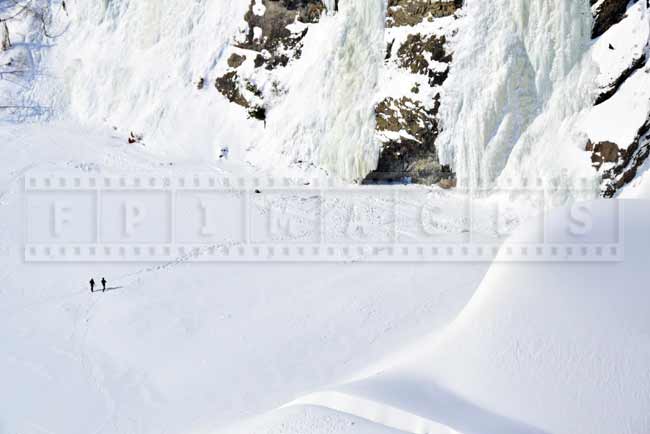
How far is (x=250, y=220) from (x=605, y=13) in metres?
9.05

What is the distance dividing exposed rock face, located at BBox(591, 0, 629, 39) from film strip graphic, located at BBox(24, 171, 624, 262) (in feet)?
12.3

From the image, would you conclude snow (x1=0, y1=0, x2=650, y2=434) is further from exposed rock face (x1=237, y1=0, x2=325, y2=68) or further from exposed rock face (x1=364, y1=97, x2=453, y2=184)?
exposed rock face (x1=237, y1=0, x2=325, y2=68)

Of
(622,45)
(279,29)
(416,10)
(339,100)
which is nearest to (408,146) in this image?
(339,100)

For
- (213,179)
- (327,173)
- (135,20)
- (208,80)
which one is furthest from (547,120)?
(135,20)

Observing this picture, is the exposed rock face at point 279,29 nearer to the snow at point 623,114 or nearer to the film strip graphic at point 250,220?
the film strip graphic at point 250,220

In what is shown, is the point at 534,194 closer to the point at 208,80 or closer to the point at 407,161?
the point at 407,161

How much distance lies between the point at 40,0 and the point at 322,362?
751 inches

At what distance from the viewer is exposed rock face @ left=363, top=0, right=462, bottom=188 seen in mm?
19438

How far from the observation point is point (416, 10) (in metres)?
20.2

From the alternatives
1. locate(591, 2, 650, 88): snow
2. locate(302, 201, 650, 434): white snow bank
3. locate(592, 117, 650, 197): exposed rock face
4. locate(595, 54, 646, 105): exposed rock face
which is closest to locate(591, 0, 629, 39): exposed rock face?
locate(591, 2, 650, 88): snow

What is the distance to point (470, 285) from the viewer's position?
1378 cm

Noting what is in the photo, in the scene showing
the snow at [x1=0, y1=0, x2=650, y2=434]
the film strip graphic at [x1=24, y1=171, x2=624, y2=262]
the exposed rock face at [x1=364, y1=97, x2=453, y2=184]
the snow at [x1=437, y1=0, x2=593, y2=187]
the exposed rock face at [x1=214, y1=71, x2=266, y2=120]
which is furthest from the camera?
the exposed rock face at [x1=214, y1=71, x2=266, y2=120]

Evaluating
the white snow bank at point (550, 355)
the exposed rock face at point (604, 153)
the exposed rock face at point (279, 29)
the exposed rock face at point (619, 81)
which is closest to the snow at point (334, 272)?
the white snow bank at point (550, 355)

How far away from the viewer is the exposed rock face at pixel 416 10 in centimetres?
1967
